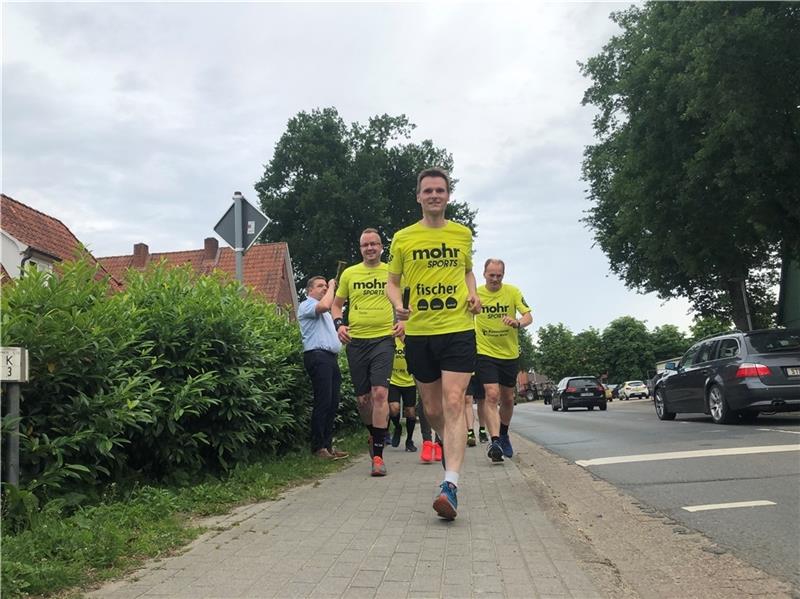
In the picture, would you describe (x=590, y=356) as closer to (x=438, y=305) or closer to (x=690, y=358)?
(x=690, y=358)

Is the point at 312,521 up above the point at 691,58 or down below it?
below

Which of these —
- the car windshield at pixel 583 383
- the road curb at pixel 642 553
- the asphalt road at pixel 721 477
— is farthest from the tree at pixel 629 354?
the road curb at pixel 642 553

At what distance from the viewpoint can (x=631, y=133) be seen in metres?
22.2

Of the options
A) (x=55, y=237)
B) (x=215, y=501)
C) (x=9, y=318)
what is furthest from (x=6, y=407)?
(x=55, y=237)

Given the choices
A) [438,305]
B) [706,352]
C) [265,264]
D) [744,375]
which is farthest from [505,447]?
[265,264]

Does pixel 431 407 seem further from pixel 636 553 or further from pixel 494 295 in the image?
pixel 494 295

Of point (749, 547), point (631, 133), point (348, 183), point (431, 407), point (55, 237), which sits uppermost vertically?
point (348, 183)

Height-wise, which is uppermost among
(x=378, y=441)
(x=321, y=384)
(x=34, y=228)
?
(x=34, y=228)

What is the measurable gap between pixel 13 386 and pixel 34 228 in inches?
734

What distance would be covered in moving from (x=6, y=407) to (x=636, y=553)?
3510 mm

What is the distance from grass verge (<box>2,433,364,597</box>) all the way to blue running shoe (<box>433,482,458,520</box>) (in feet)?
4.52

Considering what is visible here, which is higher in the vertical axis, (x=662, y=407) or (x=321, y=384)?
(x=321, y=384)

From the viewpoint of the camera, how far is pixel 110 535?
357cm

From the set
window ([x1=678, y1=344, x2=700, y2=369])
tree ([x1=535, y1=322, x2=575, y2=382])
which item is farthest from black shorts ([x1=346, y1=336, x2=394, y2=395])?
tree ([x1=535, y1=322, x2=575, y2=382])
